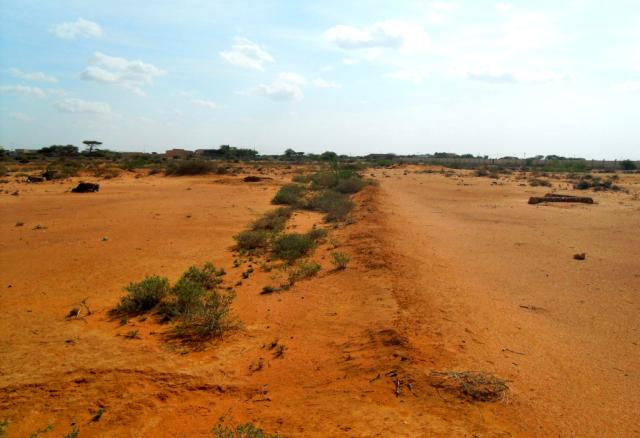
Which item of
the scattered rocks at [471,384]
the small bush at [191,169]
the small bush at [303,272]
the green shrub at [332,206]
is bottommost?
the scattered rocks at [471,384]

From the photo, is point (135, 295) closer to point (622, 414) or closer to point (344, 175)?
point (622, 414)

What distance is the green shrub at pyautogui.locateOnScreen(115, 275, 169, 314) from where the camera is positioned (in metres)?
7.44

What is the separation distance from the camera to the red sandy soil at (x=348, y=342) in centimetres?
452

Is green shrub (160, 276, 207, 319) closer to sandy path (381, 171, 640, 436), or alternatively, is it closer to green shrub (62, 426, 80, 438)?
green shrub (62, 426, 80, 438)

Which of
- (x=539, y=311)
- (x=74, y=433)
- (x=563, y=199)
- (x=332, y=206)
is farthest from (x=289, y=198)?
(x=74, y=433)

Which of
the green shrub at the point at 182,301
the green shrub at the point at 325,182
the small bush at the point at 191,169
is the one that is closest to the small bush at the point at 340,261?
the green shrub at the point at 182,301

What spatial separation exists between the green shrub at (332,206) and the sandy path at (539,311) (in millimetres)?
2616

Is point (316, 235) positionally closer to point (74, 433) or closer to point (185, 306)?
point (185, 306)

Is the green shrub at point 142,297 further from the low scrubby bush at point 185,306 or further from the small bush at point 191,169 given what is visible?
the small bush at point 191,169

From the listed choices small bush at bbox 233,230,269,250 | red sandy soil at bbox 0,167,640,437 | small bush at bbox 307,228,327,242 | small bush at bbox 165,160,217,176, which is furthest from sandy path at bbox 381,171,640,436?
small bush at bbox 165,160,217,176

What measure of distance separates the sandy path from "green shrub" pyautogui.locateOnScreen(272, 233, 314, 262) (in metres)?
2.21

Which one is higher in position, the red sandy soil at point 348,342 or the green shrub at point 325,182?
the green shrub at point 325,182

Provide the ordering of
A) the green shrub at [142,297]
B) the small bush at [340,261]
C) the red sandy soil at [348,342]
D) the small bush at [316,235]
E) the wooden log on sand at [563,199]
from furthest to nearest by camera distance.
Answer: the wooden log on sand at [563,199]
the small bush at [316,235]
the small bush at [340,261]
the green shrub at [142,297]
the red sandy soil at [348,342]

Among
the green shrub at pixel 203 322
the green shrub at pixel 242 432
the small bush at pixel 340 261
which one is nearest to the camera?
the green shrub at pixel 242 432
